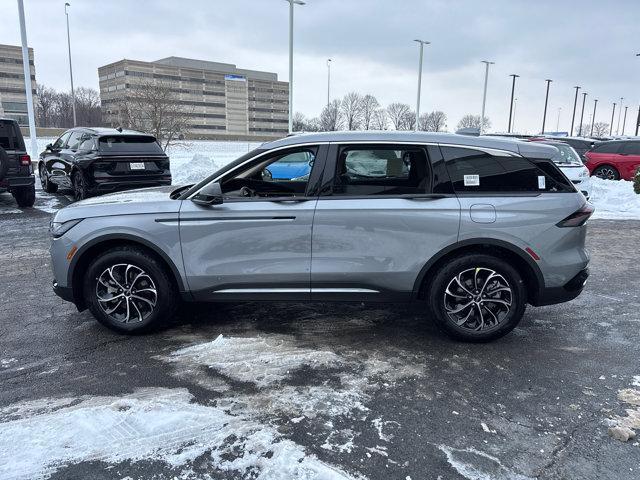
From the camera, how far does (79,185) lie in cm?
1095

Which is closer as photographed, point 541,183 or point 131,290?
point 541,183

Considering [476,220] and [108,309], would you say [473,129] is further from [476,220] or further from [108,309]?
[108,309]

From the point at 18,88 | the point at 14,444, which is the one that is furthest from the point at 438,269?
the point at 18,88

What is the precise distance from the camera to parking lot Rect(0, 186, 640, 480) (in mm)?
2703

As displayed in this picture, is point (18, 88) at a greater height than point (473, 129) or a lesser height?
greater

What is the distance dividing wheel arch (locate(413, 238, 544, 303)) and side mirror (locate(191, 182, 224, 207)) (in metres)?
1.81

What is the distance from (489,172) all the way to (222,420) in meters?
2.87

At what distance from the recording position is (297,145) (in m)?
4.25

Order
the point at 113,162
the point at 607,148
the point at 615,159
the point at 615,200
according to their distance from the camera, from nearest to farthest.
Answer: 1. the point at 113,162
2. the point at 615,200
3. the point at 615,159
4. the point at 607,148

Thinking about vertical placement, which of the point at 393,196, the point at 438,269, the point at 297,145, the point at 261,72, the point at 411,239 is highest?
the point at 261,72

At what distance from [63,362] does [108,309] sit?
612 millimetres

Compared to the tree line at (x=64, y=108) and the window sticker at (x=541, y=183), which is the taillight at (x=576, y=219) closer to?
the window sticker at (x=541, y=183)

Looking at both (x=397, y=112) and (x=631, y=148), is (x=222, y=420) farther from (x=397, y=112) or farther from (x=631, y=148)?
(x=397, y=112)

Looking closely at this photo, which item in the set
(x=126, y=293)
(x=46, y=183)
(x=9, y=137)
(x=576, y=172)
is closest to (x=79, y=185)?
(x=9, y=137)
